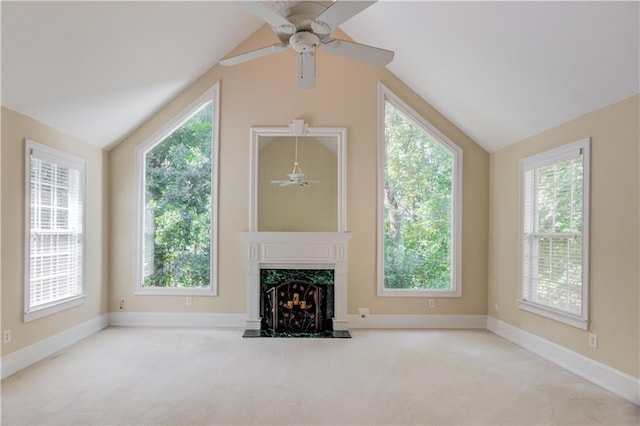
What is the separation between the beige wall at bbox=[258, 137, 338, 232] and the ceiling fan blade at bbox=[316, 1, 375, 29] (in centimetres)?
278

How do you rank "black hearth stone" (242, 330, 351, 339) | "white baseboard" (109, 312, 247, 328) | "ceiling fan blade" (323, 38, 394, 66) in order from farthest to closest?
"white baseboard" (109, 312, 247, 328)
"black hearth stone" (242, 330, 351, 339)
"ceiling fan blade" (323, 38, 394, 66)

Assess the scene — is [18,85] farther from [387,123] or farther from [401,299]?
[401,299]

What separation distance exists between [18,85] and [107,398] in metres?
2.65

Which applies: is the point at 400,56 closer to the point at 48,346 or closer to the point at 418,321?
the point at 418,321

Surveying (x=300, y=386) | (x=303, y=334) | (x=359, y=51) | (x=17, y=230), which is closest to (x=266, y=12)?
(x=359, y=51)

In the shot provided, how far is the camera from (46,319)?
391 cm

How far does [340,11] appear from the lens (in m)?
2.22

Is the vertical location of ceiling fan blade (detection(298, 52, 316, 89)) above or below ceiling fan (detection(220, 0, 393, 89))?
below

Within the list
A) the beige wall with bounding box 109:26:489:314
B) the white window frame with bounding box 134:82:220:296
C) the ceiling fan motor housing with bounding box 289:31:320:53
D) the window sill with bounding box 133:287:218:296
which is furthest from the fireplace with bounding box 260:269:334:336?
the ceiling fan motor housing with bounding box 289:31:320:53

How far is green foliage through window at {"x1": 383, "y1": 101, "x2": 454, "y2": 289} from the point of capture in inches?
205

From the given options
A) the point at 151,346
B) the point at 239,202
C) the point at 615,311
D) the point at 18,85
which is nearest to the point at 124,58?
the point at 18,85

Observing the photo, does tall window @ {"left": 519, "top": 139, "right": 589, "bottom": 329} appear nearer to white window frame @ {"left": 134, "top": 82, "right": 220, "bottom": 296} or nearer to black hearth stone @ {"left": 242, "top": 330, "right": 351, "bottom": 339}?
black hearth stone @ {"left": 242, "top": 330, "right": 351, "bottom": 339}

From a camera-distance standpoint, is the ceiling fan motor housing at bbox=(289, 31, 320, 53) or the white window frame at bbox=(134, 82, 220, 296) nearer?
the ceiling fan motor housing at bbox=(289, 31, 320, 53)

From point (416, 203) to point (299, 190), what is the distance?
158 centimetres
